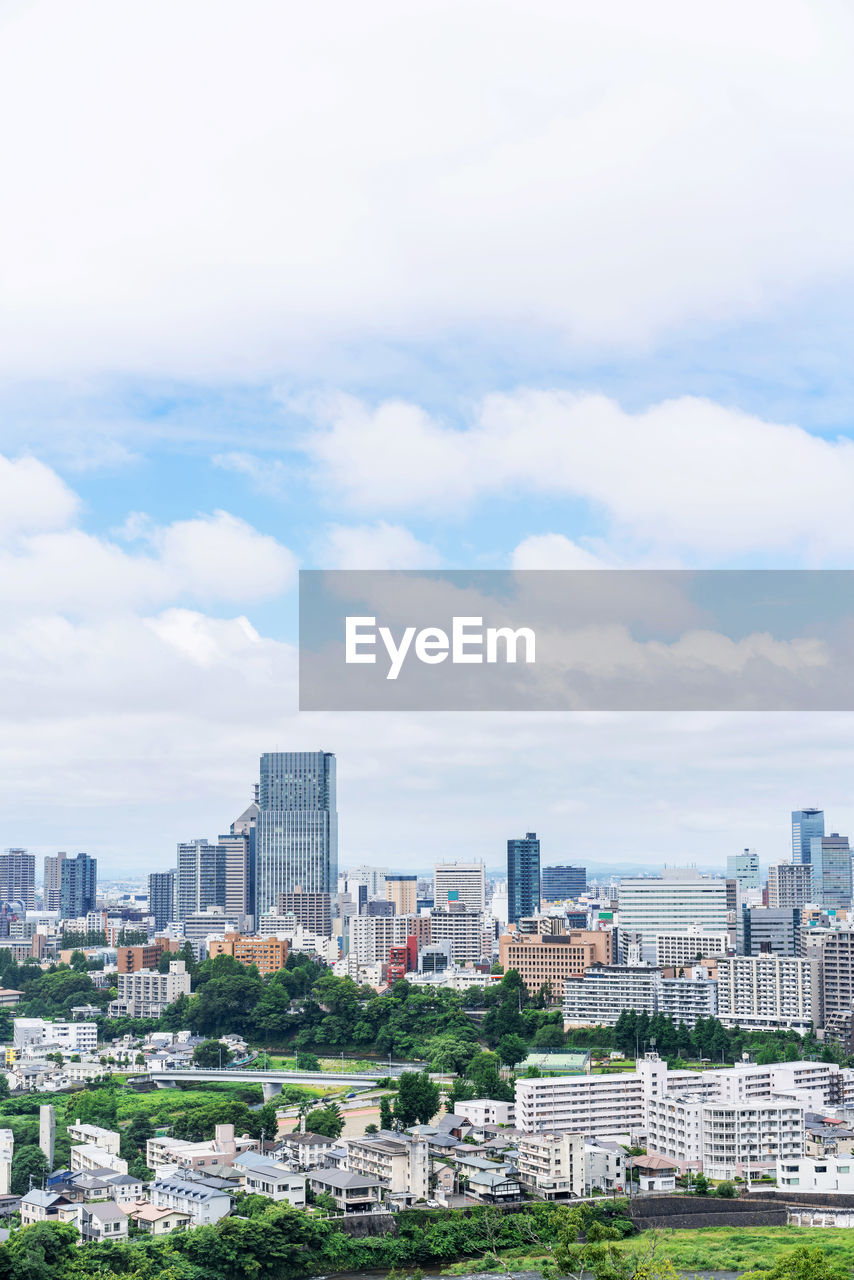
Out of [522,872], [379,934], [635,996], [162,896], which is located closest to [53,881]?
[162,896]

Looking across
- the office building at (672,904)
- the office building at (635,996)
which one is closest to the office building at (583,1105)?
the office building at (635,996)

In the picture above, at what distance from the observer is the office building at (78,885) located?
95.3ft

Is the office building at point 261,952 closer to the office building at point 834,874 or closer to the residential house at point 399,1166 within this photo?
the residential house at point 399,1166

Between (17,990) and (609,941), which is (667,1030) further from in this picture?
(17,990)

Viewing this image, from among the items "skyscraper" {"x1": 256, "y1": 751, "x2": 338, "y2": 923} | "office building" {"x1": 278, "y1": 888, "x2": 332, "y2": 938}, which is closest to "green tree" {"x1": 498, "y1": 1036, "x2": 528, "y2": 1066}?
"office building" {"x1": 278, "y1": 888, "x2": 332, "y2": 938}

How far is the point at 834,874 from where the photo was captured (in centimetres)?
2598

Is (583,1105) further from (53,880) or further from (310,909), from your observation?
(53,880)

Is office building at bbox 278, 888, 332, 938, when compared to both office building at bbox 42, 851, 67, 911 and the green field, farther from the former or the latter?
the green field

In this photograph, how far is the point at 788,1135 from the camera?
8.05 metres

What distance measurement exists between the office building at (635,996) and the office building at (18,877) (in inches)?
842

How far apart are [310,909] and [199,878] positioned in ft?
17.6

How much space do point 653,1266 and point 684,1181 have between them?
274cm

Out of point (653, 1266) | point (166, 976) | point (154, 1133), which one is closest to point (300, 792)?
point (166, 976)

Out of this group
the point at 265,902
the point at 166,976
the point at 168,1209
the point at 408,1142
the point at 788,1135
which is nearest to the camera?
the point at 168,1209
